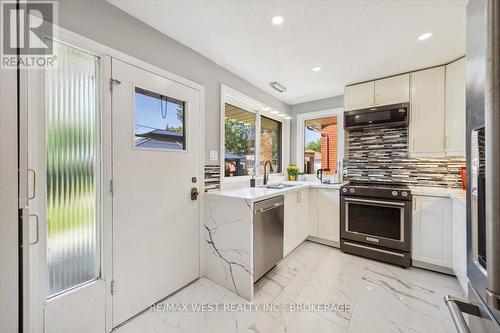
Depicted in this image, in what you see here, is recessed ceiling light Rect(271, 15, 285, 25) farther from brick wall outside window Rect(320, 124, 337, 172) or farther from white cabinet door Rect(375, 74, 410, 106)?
brick wall outside window Rect(320, 124, 337, 172)

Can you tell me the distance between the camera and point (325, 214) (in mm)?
3143

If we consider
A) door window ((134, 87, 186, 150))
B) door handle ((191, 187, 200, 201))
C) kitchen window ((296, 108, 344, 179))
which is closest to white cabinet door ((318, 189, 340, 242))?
kitchen window ((296, 108, 344, 179))

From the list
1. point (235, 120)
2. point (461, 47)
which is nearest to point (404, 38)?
point (461, 47)

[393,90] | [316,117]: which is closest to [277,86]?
[316,117]

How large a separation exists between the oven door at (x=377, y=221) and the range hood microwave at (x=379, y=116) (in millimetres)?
1092

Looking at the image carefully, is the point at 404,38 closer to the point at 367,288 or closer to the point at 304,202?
the point at 304,202

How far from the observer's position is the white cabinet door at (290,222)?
2.62 meters

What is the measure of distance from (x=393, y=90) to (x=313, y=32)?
171 centimetres

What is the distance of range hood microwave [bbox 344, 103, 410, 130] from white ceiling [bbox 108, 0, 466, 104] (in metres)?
0.48

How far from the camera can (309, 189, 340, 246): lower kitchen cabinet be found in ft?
10.00

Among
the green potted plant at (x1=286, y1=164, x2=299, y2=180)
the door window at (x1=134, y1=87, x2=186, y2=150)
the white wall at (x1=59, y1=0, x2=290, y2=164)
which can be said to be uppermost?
the white wall at (x1=59, y1=0, x2=290, y2=164)

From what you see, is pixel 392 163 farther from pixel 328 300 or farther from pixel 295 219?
pixel 328 300

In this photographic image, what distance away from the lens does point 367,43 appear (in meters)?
2.09

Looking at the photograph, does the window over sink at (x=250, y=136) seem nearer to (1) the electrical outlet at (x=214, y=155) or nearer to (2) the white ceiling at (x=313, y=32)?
(1) the electrical outlet at (x=214, y=155)
